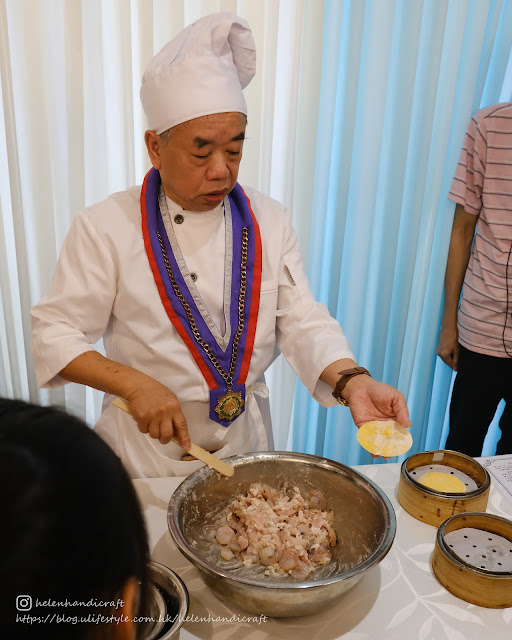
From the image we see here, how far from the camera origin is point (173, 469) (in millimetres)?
1416

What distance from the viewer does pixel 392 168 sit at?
245 cm

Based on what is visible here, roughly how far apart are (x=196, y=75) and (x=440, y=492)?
1069 millimetres

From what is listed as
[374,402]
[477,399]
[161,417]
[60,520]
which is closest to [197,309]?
[161,417]

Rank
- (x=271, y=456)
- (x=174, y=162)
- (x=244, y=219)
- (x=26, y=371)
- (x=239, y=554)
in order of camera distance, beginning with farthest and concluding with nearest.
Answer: (x=26, y=371) < (x=244, y=219) < (x=174, y=162) < (x=271, y=456) < (x=239, y=554)

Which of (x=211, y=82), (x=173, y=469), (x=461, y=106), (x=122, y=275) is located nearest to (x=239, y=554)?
(x=173, y=469)

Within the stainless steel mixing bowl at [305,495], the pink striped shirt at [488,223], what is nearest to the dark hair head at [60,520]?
the stainless steel mixing bowl at [305,495]

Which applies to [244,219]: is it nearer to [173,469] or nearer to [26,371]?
[173,469]

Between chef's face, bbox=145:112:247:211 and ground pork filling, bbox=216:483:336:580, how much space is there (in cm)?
70

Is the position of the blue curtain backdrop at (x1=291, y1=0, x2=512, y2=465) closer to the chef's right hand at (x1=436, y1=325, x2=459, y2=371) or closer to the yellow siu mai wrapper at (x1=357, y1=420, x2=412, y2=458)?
the chef's right hand at (x1=436, y1=325, x2=459, y2=371)

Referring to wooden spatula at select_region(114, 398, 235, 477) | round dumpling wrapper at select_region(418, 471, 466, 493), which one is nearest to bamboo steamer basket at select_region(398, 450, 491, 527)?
round dumpling wrapper at select_region(418, 471, 466, 493)

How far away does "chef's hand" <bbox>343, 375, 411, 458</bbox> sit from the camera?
4.29 feet

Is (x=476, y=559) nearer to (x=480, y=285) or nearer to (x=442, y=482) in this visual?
(x=442, y=482)

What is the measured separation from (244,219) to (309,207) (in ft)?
2.81

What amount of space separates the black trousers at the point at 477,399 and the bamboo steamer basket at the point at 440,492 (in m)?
1.02
